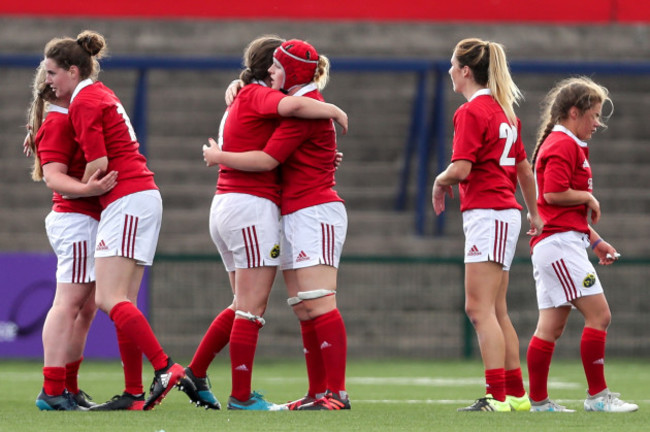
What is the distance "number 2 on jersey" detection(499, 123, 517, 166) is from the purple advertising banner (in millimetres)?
5838

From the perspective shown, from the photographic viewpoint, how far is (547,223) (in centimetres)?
710

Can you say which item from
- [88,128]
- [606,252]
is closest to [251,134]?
[88,128]

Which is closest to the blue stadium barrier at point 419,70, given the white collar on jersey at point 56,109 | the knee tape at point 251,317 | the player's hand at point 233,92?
the player's hand at point 233,92

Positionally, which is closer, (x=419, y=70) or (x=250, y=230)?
(x=250, y=230)

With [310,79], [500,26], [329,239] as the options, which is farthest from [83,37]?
[500,26]

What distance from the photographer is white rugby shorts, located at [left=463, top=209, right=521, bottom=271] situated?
6727 mm

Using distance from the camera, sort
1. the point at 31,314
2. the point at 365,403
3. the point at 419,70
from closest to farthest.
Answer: the point at 365,403 < the point at 31,314 < the point at 419,70

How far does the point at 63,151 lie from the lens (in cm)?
674

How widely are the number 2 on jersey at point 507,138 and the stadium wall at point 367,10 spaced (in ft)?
38.3

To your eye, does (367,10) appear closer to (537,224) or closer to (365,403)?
(365,403)

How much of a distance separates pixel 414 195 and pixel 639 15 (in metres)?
5.39

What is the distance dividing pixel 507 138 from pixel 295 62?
45.3 inches

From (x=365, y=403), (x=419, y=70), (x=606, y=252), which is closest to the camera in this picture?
(x=606, y=252)

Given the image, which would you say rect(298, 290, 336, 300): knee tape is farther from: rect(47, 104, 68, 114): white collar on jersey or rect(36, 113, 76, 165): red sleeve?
rect(47, 104, 68, 114): white collar on jersey
